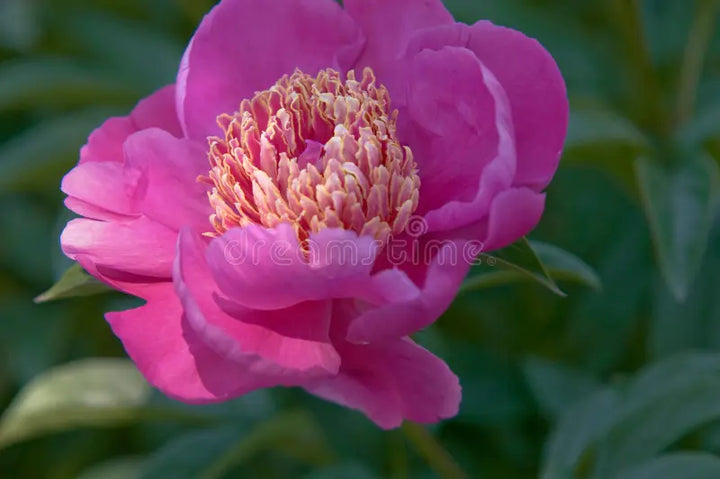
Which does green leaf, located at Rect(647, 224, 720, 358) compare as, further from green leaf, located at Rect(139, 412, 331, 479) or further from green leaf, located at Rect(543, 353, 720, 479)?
green leaf, located at Rect(139, 412, 331, 479)

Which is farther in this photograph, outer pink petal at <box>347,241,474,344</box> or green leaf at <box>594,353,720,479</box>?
green leaf at <box>594,353,720,479</box>

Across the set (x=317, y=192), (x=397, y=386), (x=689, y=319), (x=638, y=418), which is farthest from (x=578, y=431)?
(x=317, y=192)

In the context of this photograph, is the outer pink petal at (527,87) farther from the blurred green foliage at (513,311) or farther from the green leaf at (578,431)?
the green leaf at (578,431)

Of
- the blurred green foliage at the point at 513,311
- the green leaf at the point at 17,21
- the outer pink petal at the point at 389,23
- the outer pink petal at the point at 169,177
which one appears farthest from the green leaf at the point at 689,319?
the green leaf at the point at 17,21

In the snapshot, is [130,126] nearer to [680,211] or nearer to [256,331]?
[256,331]

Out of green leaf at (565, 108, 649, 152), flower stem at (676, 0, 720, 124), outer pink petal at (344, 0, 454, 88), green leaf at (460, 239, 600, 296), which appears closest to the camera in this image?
green leaf at (460, 239, 600, 296)

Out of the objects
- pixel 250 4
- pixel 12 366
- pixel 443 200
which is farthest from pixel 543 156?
pixel 12 366

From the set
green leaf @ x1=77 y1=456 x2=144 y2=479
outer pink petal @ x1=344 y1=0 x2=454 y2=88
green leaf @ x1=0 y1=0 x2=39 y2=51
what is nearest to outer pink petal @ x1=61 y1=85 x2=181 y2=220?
outer pink petal @ x1=344 y1=0 x2=454 y2=88
